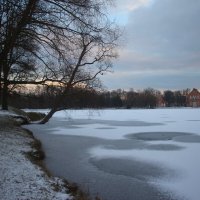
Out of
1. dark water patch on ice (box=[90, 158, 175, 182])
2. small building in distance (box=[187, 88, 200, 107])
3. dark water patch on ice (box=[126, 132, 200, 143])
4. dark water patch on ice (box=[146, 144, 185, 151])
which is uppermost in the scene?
small building in distance (box=[187, 88, 200, 107])

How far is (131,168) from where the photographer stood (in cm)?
1171

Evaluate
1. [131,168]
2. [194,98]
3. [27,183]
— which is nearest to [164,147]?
[131,168]

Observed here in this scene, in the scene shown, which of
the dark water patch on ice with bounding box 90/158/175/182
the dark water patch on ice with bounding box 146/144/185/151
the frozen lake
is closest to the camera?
the frozen lake

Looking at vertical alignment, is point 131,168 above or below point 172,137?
below

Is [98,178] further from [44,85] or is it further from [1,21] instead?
[44,85]

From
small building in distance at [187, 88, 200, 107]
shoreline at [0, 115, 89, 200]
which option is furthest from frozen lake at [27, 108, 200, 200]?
small building in distance at [187, 88, 200, 107]

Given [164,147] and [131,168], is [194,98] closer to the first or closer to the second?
Result: [164,147]

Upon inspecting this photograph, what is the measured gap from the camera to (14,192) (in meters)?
7.20

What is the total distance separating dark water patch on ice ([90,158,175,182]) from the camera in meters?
10.7

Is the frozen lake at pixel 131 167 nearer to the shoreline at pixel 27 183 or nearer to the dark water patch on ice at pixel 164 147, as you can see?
the dark water patch on ice at pixel 164 147

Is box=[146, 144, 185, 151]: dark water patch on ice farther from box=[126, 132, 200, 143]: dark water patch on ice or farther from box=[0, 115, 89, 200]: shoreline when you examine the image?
box=[0, 115, 89, 200]: shoreline

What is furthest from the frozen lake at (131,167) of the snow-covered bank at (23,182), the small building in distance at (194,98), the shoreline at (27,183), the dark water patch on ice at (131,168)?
the small building in distance at (194,98)

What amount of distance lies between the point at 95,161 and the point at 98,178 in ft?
9.06

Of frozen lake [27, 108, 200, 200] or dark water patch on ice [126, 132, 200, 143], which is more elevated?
dark water patch on ice [126, 132, 200, 143]
